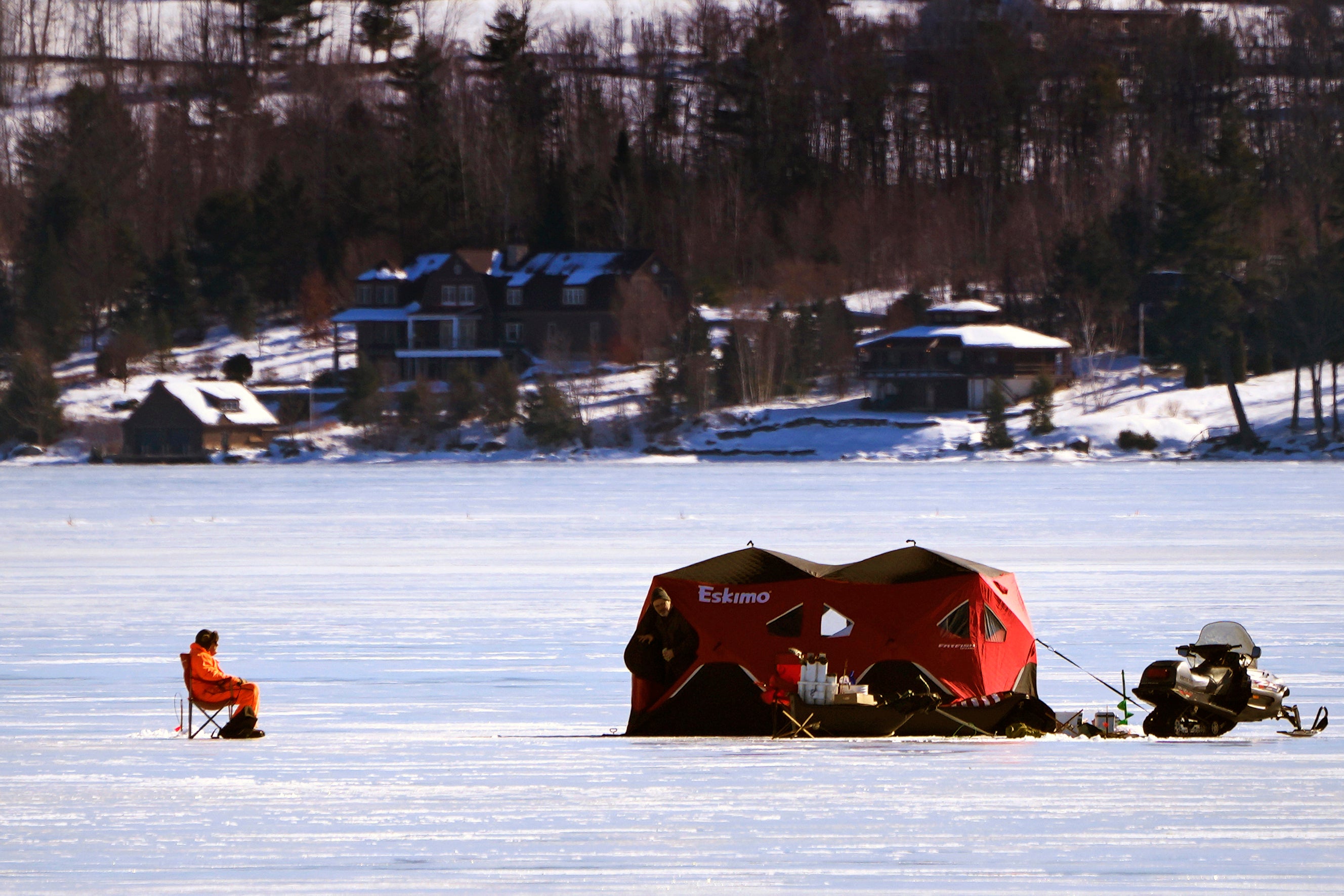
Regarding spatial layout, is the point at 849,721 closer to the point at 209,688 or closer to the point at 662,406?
the point at 209,688

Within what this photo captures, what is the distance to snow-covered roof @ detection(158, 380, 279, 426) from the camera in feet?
280

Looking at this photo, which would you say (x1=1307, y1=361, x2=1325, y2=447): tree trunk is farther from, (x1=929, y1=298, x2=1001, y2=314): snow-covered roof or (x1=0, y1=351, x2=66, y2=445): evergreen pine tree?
(x1=0, y1=351, x2=66, y2=445): evergreen pine tree

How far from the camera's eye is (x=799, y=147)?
366 feet

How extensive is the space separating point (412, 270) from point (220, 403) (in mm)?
16644

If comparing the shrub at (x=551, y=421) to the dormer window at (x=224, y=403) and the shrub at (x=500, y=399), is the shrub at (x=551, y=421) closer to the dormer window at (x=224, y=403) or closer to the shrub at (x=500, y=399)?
the shrub at (x=500, y=399)

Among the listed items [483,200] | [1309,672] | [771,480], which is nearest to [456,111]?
[483,200]

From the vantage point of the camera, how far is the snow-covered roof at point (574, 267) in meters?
96.1

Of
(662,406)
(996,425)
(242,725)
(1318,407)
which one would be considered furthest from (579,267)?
(242,725)

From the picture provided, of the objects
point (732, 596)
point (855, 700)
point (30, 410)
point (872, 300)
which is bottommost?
point (30, 410)

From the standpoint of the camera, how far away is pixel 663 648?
13.1 metres

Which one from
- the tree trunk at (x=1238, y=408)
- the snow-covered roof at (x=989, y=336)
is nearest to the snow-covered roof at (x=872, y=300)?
the snow-covered roof at (x=989, y=336)

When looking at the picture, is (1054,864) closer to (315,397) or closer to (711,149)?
(315,397)

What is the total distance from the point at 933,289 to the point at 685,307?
12.4 m

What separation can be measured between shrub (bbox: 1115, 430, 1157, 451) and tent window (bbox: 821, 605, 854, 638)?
63.5 m
